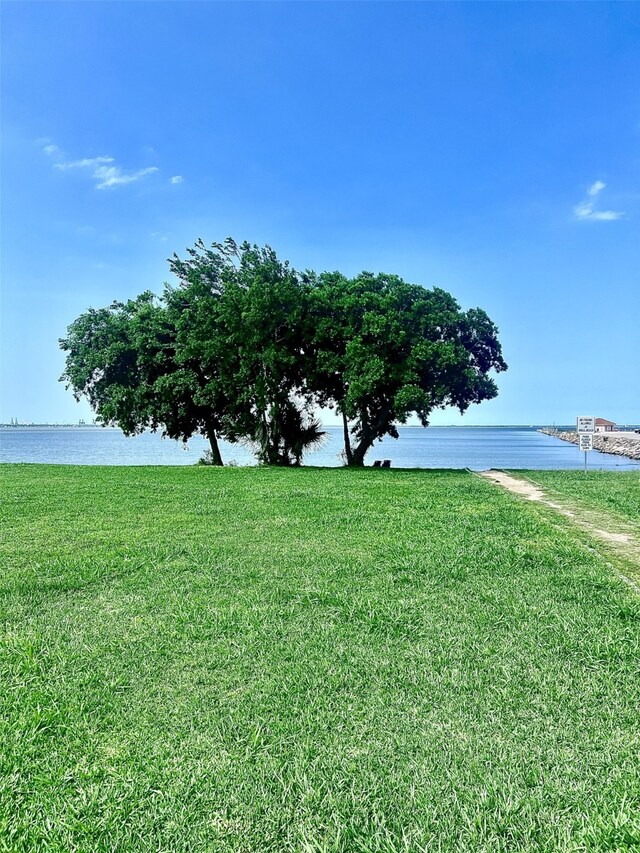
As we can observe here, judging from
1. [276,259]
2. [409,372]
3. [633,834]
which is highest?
[276,259]

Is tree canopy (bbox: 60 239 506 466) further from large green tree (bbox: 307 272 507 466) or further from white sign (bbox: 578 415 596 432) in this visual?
white sign (bbox: 578 415 596 432)

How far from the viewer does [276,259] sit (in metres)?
21.7

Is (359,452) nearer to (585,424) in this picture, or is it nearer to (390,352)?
(390,352)

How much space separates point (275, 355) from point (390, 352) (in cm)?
406

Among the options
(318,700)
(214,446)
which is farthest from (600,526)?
(214,446)

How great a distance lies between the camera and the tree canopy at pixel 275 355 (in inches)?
740

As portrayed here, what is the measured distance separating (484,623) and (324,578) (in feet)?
5.30

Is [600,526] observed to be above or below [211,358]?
below

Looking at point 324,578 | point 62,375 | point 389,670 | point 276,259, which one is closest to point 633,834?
point 389,670

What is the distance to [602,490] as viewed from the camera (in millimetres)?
12383

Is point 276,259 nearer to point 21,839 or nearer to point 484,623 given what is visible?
point 484,623

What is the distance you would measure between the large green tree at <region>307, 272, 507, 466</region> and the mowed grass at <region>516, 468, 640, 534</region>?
4326mm

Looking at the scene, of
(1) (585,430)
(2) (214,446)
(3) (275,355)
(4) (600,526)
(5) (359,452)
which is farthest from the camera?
Answer: (2) (214,446)

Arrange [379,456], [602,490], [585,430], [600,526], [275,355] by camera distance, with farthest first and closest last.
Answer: [379,456] < [275,355] < [585,430] < [602,490] < [600,526]
